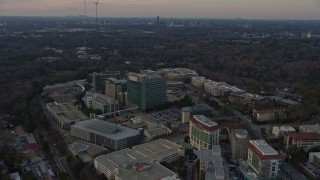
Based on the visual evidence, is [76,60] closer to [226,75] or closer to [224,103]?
[226,75]

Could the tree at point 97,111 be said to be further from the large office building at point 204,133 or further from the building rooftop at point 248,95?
the building rooftop at point 248,95

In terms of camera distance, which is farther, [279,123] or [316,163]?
[279,123]

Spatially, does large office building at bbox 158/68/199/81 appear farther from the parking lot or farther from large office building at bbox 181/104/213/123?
large office building at bbox 181/104/213/123

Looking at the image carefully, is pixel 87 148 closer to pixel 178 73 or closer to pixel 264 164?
pixel 264 164

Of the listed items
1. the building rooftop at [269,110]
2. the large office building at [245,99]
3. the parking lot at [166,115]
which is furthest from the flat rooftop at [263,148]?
the large office building at [245,99]

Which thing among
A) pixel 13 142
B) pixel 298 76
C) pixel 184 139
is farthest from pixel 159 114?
pixel 298 76

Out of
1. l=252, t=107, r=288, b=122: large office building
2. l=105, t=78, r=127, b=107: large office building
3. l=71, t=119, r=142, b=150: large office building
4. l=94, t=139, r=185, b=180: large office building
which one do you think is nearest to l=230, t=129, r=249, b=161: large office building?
l=94, t=139, r=185, b=180: large office building

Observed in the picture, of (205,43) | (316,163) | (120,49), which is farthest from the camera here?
(205,43)
